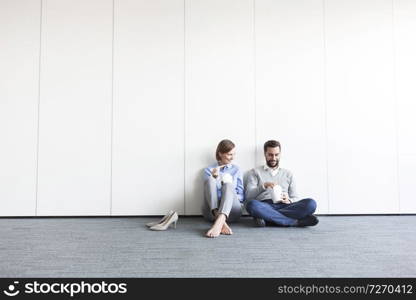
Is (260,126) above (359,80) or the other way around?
the other way around

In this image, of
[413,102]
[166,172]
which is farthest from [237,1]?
[413,102]

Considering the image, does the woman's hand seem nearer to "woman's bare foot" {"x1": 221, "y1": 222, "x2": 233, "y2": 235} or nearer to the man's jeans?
the man's jeans

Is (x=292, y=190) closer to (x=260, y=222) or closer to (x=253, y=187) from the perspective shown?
(x=253, y=187)

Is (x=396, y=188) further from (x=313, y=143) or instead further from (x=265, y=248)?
(x=265, y=248)

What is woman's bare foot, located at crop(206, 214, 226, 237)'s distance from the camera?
206 cm

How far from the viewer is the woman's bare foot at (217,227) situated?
81.0 inches

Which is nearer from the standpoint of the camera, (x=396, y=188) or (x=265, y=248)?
(x=265, y=248)

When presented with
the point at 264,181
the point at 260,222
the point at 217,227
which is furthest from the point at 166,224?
the point at 264,181

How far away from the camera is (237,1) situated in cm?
296

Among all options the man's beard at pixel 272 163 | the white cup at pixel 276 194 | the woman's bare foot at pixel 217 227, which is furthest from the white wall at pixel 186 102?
the woman's bare foot at pixel 217 227

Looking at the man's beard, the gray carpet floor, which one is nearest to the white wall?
the man's beard

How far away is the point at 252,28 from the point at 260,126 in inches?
42.4

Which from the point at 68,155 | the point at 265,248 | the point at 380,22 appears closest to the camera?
the point at 265,248

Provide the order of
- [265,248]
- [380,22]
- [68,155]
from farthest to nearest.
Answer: [380,22], [68,155], [265,248]
